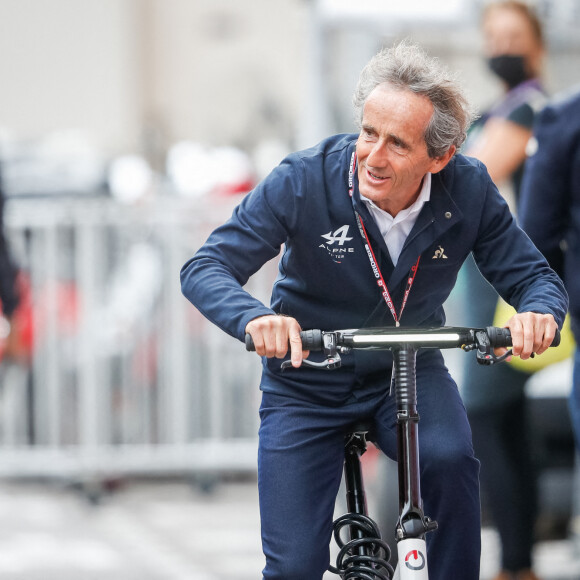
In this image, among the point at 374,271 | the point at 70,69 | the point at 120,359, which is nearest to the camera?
the point at 374,271

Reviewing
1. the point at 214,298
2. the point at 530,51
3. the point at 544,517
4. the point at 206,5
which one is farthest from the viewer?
the point at 206,5

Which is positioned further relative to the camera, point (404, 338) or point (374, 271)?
point (374, 271)

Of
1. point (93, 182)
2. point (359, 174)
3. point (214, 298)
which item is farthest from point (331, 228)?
point (93, 182)

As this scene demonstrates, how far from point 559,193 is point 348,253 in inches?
46.2

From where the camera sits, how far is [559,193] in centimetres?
410

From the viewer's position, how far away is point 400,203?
3.23m

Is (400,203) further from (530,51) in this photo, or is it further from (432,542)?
(530,51)

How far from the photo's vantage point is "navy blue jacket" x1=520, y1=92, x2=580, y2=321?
13.3 feet

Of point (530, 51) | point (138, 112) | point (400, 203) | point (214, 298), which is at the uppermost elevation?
point (138, 112)

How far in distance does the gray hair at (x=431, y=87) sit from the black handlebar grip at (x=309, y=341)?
58 centimetres

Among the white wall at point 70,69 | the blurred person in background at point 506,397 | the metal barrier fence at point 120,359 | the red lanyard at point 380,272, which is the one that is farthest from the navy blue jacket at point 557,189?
the white wall at point 70,69

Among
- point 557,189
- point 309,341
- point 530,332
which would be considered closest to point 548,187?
point 557,189

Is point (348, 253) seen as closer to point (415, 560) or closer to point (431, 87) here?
point (431, 87)

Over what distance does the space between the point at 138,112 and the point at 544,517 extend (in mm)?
16801
